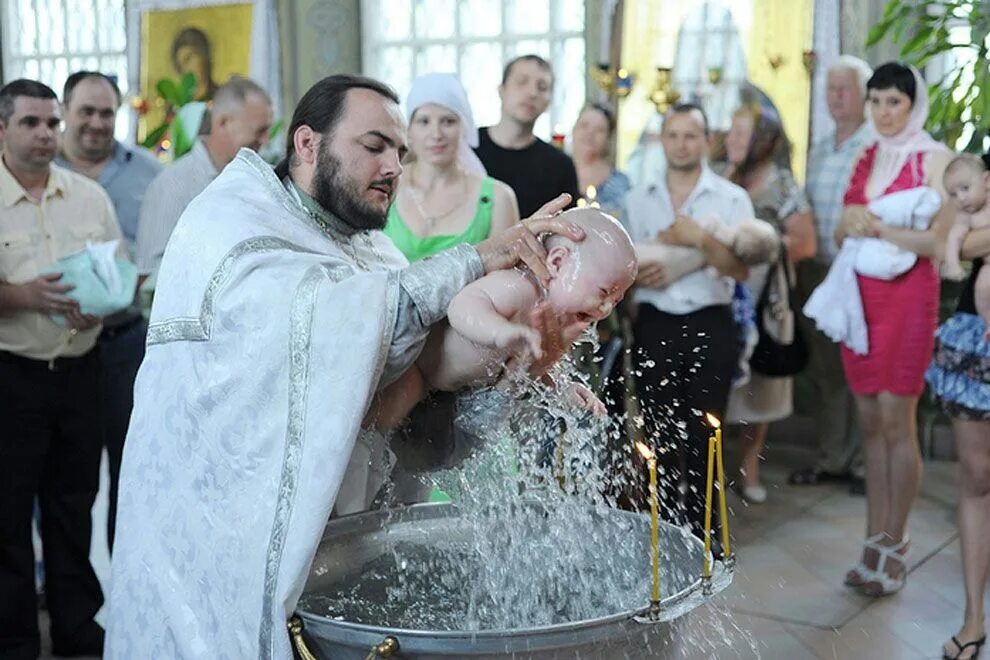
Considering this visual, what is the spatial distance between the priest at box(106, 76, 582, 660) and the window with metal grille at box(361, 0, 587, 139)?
7991 millimetres

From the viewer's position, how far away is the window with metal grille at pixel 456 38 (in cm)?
1008

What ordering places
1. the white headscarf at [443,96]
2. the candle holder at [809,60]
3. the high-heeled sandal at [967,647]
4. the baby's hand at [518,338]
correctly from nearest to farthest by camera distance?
the baby's hand at [518,338] → the high-heeled sandal at [967,647] → the white headscarf at [443,96] → the candle holder at [809,60]

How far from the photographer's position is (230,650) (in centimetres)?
200

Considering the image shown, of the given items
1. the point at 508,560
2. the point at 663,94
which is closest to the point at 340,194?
the point at 508,560

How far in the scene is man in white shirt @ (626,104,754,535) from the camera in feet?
14.9

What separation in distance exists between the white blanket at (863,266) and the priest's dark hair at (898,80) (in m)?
0.35

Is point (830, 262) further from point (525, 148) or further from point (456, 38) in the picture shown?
point (456, 38)

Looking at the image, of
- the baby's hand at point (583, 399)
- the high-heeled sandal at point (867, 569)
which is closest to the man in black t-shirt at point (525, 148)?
the high-heeled sandal at point (867, 569)

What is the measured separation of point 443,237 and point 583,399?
1622 millimetres

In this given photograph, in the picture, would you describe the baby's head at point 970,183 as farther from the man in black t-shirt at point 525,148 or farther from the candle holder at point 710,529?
the candle holder at point 710,529

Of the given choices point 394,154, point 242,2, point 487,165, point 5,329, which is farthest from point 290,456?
point 242,2

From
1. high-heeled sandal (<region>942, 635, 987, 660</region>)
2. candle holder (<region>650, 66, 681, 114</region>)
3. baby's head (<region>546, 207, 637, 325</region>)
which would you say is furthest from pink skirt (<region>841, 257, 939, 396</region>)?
candle holder (<region>650, 66, 681, 114</region>)

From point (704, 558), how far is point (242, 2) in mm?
9126

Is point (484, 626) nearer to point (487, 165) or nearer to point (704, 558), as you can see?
point (704, 558)
